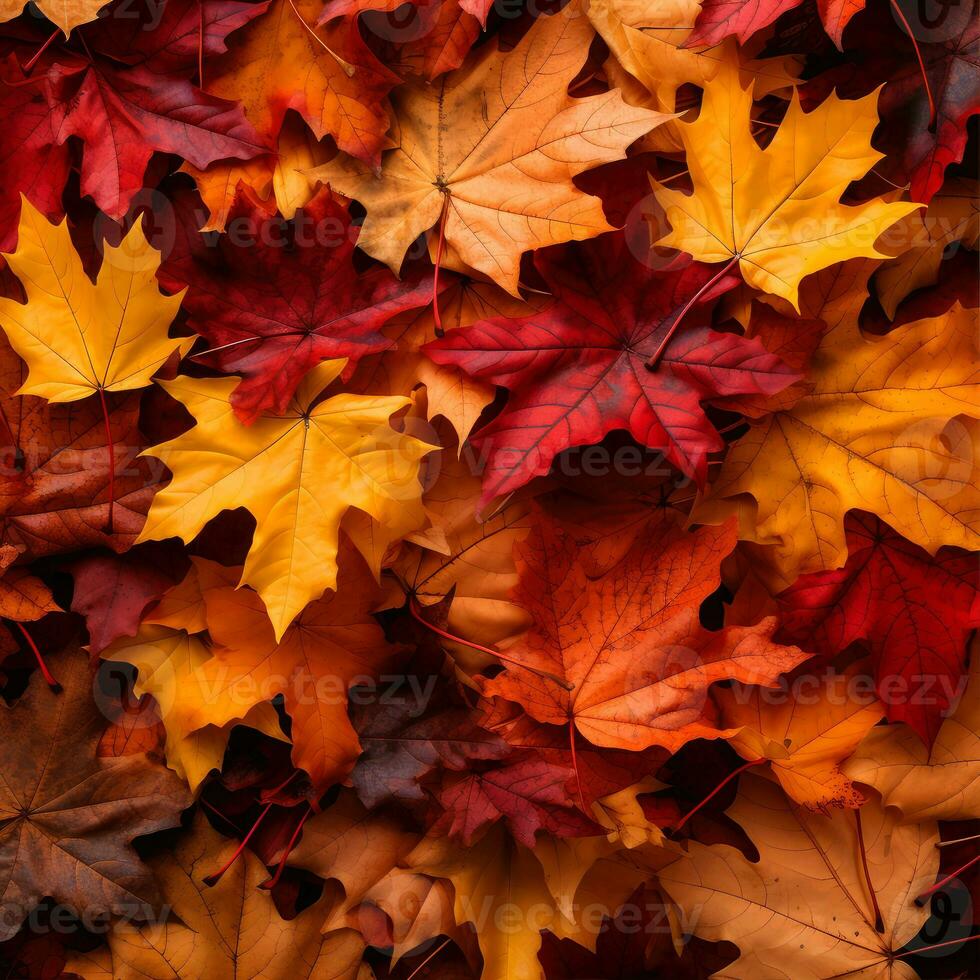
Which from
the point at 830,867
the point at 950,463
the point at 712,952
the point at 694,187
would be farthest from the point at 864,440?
the point at 712,952

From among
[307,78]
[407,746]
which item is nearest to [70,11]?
[307,78]

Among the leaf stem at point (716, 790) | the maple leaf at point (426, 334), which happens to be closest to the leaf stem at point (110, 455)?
the maple leaf at point (426, 334)

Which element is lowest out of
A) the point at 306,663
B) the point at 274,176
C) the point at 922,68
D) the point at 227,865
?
the point at 227,865

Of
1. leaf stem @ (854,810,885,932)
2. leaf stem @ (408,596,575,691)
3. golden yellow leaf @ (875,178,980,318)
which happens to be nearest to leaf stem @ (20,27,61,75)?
leaf stem @ (408,596,575,691)

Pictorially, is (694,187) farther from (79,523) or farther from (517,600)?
(79,523)

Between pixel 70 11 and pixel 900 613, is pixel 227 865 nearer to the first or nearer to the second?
pixel 900 613

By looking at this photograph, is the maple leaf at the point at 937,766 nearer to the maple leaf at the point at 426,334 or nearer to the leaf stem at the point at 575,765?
the leaf stem at the point at 575,765
